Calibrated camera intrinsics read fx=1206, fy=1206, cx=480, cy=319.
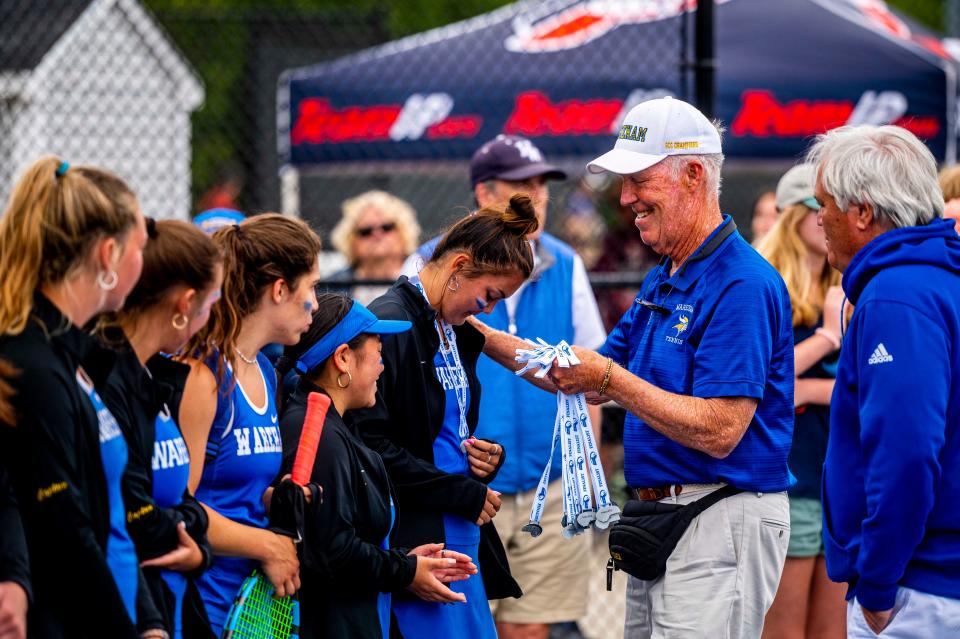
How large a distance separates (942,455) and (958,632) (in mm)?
406

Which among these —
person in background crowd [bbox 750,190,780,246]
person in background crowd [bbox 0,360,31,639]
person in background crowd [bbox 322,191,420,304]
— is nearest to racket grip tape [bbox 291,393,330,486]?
person in background crowd [bbox 0,360,31,639]

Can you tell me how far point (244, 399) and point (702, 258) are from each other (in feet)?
4.30

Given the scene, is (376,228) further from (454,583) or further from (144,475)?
(144,475)

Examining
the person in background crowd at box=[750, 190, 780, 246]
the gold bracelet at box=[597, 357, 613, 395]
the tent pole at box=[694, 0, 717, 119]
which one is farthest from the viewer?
the person in background crowd at box=[750, 190, 780, 246]

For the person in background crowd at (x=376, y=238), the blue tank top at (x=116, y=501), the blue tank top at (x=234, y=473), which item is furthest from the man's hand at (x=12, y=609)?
the person in background crowd at (x=376, y=238)

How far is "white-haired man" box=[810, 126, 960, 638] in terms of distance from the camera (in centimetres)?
272

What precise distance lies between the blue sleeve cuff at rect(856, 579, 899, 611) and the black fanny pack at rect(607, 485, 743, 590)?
52 cm

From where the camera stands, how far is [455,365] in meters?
3.62

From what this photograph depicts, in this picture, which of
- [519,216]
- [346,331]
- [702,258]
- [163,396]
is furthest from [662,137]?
[163,396]

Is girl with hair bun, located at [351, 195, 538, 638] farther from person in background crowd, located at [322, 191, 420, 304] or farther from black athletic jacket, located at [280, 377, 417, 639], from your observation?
person in background crowd, located at [322, 191, 420, 304]

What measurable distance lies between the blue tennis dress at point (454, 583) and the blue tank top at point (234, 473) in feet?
1.95

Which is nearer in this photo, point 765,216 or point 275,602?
point 275,602

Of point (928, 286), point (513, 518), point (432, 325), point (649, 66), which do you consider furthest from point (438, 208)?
point (928, 286)

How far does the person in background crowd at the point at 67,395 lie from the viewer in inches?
88.4
